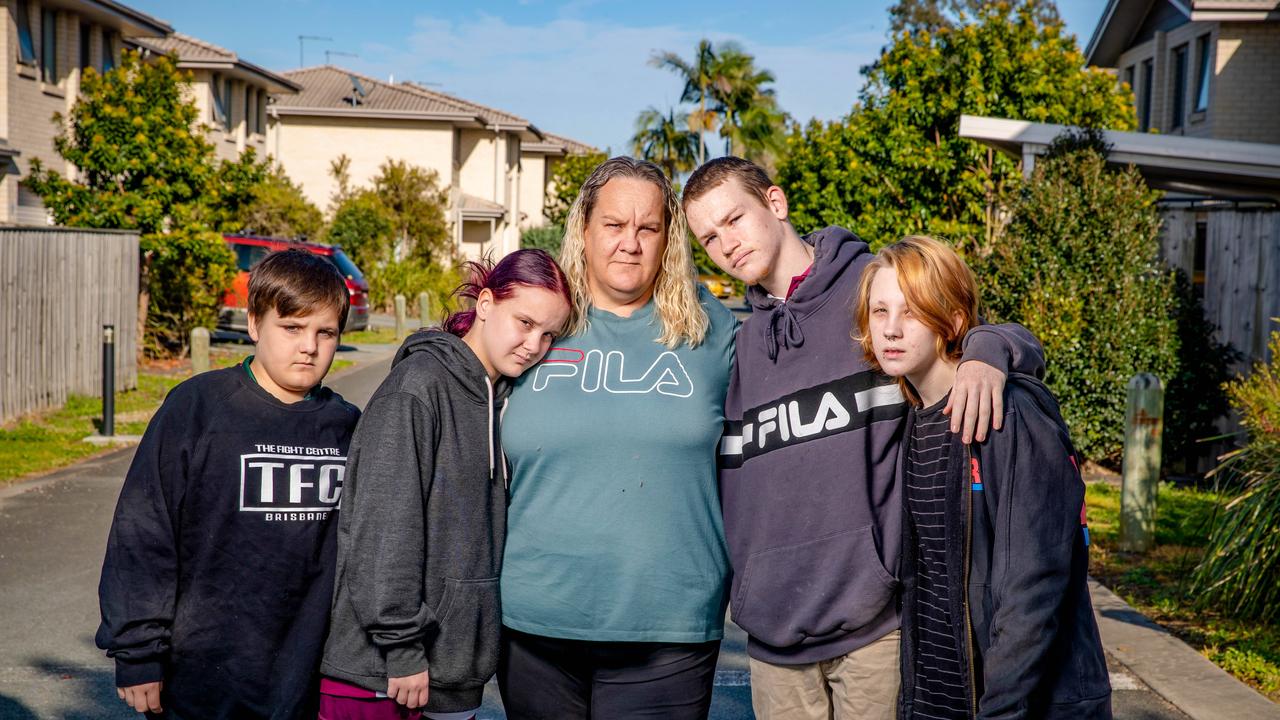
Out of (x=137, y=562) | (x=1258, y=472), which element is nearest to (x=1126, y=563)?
(x=1258, y=472)

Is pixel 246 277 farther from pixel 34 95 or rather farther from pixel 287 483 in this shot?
pixel 287 483

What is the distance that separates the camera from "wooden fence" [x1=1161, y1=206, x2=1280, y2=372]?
33.4 feet

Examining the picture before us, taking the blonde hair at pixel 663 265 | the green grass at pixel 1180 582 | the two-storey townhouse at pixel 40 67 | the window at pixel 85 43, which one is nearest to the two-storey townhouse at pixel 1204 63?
the green grass at pixel 1180 582

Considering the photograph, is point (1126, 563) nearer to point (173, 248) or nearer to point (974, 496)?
point (974, 496)

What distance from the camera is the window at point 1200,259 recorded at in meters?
11.2

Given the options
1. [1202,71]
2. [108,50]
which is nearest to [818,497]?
[1202,71]

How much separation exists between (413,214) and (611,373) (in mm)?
35324

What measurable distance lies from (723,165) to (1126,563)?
5.33 m

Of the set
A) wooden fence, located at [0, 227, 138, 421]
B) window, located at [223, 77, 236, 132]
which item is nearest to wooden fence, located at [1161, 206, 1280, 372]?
wooden fence, located at [0, 227, 138, 421]

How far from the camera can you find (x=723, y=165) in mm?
3332

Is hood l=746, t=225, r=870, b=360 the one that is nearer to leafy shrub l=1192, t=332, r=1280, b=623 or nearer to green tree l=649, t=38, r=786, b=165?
leafy shrub l=1192, t=332, r=1280, b=623

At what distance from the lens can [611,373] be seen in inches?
120

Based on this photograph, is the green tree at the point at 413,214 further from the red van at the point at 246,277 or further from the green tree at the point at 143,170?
the green tree at the point at 143,170

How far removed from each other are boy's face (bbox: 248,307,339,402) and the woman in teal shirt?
1.80 feet
